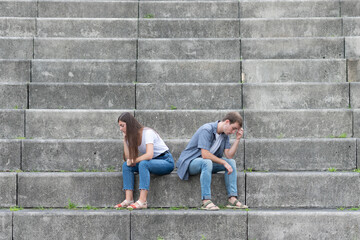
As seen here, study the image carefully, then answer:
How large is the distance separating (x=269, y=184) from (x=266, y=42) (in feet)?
9.38

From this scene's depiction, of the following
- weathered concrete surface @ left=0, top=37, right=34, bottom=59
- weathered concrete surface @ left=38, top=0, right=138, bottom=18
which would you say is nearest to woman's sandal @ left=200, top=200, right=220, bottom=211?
weathered concrete surface @ left=0, top=37, right=34, bottom=59

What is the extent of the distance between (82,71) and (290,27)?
10.6 feet

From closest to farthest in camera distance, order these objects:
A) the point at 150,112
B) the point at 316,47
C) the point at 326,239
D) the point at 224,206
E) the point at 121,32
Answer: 1. the point at 326,239
2. the point at 224,206
3. the point at 150,112
4. the point at 316,47
5. the point at 121,32

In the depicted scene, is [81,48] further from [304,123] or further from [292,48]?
[304,123]

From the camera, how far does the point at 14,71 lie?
7.65m

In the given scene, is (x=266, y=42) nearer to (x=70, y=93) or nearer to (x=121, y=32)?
(x=121, y=32)

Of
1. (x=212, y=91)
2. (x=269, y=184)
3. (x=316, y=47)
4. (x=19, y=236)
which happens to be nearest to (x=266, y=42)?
(x=316, y=47)

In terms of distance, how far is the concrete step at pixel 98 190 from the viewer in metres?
5.94

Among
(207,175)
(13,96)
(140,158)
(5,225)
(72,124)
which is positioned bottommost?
(5,225)

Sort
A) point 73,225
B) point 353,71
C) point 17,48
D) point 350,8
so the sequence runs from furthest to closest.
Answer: point 350,8 < point 17,48 < point 353,71 < point 73,225

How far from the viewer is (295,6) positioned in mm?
8984

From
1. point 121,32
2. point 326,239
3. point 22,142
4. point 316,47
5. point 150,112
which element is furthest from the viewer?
point 121,32

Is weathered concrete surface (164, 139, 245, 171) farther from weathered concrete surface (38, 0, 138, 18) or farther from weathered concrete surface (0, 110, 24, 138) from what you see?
weathered concrete surface (38, 0, 138, 18)

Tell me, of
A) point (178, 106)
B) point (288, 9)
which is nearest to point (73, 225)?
point (178, 106)
